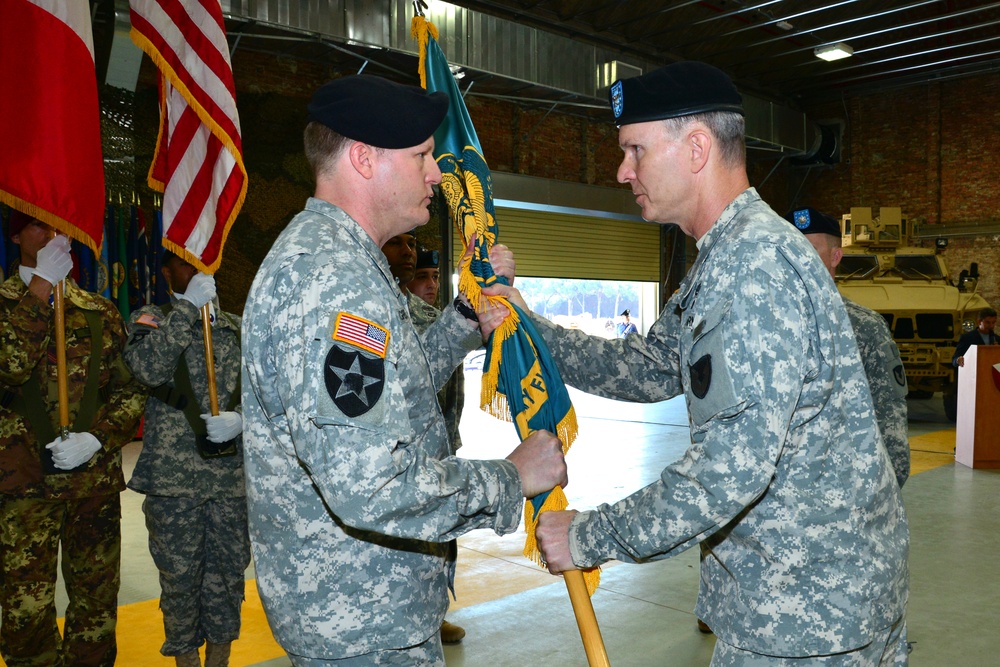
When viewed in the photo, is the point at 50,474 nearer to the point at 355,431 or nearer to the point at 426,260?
the point at 426,260

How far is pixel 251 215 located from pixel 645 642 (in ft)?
26.2

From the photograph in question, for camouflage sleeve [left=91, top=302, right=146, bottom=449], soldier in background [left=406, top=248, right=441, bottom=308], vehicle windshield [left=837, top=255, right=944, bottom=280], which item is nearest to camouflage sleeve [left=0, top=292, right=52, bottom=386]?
camouflage sleeve [left=91, top=302, right=146, bottom=449]

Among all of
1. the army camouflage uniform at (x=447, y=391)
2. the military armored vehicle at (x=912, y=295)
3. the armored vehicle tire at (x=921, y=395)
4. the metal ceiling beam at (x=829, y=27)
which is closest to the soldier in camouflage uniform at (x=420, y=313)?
the army camouflage uniform at (x=447, y=391)

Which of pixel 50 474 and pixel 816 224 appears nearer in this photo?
pixel 50 474

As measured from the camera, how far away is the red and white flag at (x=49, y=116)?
292 centimetres

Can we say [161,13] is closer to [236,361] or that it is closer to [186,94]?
[186,94]

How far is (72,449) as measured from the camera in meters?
3.08

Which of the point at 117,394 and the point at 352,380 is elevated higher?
the point at 352,380

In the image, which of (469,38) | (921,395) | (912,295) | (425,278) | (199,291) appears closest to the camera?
(199,291)

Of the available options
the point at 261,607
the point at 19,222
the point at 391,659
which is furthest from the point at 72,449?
the point at 391,659

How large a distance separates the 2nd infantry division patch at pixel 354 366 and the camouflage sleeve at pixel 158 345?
7.42 feet

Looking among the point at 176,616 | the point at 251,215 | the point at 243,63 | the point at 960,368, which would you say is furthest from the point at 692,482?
the point at 243,63

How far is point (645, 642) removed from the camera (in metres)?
3.82

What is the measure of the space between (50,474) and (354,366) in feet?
7.64
